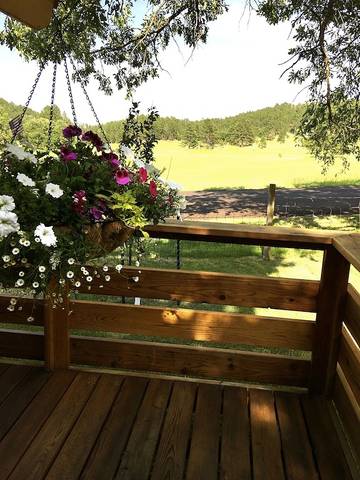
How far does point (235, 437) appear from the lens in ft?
6.03

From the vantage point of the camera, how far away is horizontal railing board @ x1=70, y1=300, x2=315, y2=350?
7.09 feet

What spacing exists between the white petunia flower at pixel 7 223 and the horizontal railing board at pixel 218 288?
1.00 meters

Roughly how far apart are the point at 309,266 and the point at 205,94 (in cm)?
435

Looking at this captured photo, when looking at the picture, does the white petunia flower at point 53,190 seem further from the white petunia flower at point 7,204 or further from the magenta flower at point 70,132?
the magenta flower at point 70,132

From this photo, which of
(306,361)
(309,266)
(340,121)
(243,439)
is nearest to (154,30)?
(340,121)

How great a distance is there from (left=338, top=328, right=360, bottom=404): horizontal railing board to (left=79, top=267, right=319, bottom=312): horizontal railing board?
0.72 feet

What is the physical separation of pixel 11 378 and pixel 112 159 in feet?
4.41

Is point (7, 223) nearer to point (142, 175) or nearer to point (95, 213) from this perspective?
point (95, 213)

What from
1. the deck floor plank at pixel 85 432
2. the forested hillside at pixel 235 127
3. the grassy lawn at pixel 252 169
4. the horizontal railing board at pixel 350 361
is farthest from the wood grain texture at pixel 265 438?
the grassy lawn at pixel 252 169

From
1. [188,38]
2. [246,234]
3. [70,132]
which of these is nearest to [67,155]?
[70,132]

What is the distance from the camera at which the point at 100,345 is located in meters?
2.29

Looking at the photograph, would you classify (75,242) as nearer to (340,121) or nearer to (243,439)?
(243,439)

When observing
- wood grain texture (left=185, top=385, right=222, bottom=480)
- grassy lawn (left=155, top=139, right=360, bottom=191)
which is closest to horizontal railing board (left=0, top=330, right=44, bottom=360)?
wood grain texture (left=185, top=385, right=222, bottom=480)

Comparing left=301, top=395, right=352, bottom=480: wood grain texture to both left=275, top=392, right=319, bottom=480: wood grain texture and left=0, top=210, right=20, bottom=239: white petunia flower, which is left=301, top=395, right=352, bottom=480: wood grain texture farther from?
left=0, top=210, right=20, bottom=239: white petunia flower
